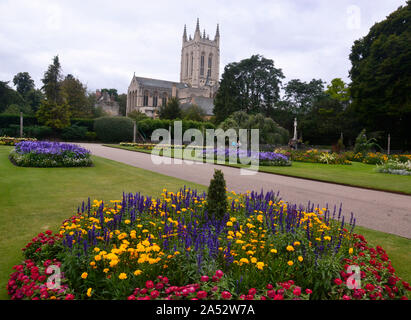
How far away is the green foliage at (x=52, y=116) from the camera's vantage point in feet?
104

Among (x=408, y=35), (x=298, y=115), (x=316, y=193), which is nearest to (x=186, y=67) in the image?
(x=298, y=115)

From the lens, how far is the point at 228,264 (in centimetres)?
272

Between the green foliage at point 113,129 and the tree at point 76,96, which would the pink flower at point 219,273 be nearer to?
the green foliage at point 113,129

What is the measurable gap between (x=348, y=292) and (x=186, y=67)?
104884mm

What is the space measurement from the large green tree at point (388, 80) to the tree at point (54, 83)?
36.6 m

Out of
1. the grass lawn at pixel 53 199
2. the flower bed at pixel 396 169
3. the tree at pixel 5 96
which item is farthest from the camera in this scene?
the tree at pixel 5 96

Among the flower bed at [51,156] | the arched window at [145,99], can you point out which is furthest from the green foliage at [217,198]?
the arched window at [145,99]

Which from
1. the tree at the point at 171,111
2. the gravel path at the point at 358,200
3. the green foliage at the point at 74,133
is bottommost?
the gravel path at the point at 358,200

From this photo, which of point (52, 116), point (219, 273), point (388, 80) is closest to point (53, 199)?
point (219, 273)

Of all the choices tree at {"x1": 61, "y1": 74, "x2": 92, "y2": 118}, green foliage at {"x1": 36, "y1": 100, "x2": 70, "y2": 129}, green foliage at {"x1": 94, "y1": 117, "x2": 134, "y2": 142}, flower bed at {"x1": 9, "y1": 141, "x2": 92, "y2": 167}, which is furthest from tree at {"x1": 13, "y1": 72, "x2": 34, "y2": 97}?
flower bed at {"x1": 9, "y1": 141, "x2": 92, "y2": 167}

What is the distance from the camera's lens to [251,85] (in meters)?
43.2

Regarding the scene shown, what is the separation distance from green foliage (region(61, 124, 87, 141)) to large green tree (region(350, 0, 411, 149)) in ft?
98.9
